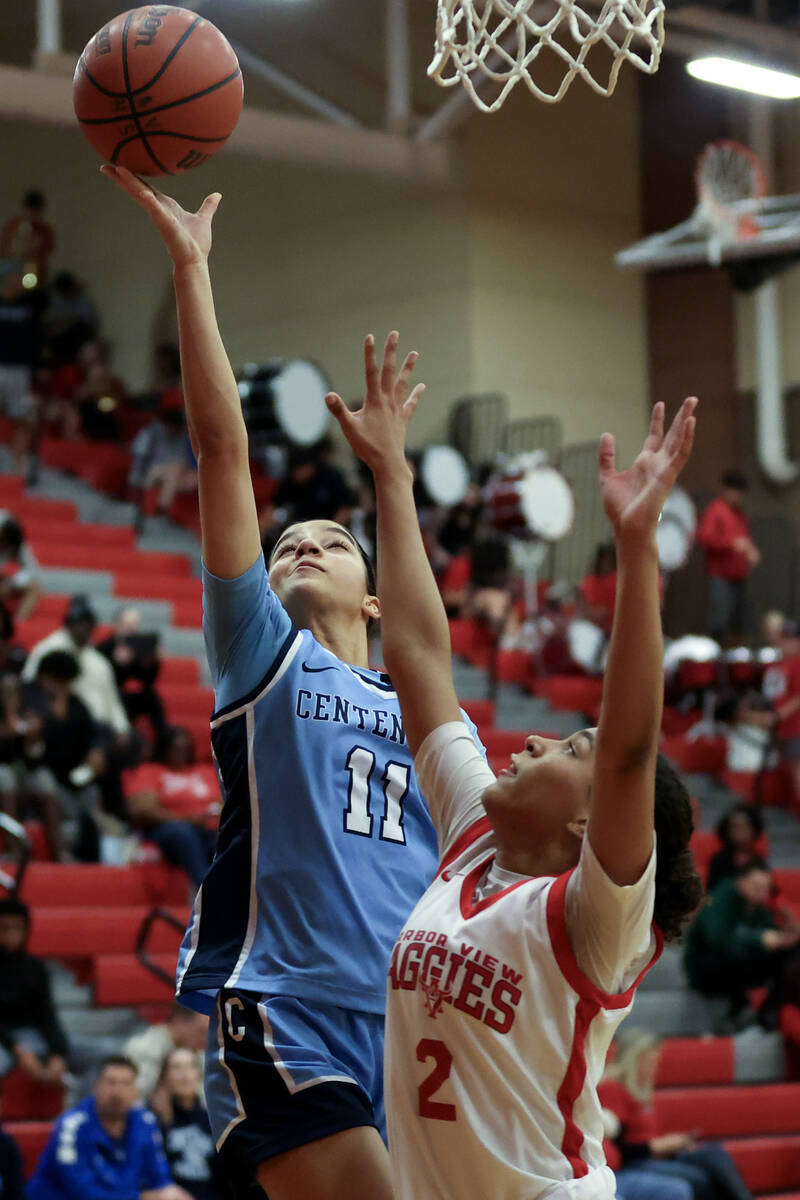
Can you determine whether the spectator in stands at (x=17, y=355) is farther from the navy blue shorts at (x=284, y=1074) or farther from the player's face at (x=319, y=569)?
the navy blue shorts at (x=284, y=1074)

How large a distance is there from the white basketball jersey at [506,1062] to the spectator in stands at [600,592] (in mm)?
11025

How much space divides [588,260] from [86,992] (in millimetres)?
10581

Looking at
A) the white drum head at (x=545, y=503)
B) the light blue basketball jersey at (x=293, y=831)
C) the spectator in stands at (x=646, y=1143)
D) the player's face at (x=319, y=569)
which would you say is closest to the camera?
the light blue basketball jersey at (x=293, y=831)

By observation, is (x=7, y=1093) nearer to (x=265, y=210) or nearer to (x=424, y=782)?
(x=424, y=782)

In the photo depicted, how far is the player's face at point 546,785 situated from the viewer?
Answer: 2549mm

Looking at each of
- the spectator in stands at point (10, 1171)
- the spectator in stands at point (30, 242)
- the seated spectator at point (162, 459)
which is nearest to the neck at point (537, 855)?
the spectator in stands at point (10, 1171)

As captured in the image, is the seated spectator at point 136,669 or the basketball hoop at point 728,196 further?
Answer: the basketball hoop at point 728,196

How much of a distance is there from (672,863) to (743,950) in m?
7.31

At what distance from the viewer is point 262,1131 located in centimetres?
291

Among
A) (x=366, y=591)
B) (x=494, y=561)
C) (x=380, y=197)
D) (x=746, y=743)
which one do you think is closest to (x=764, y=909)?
(x=746, y=743)

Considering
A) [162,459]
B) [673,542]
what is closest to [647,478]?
[673,542]

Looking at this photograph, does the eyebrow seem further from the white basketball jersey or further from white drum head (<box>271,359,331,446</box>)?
white drum head (<box>271,359,331,446</box>)

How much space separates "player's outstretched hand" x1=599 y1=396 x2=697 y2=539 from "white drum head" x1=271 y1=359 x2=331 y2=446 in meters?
11.7

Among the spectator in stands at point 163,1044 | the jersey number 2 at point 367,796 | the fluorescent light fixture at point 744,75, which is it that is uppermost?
the fluorescent light fixture at point 744,75
